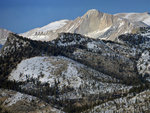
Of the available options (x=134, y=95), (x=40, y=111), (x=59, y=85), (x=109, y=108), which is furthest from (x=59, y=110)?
(x=59, y=85)

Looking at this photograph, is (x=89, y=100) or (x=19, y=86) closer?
(x=89, y=100)

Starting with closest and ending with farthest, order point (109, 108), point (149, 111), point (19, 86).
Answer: point (149, 111) → point (109, 108) → point (19, 86)

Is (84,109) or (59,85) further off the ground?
(59,85)

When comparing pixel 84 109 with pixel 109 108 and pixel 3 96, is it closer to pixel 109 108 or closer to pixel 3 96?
pixel 109 108

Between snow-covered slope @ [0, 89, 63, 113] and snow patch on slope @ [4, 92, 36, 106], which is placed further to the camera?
snow patch on slope @ [4, 92, 36, 106]

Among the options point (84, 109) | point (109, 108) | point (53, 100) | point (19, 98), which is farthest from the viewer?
point (53, 100)

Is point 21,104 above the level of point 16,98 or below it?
below

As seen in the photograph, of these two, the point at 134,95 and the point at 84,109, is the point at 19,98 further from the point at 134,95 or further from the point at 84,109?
the point at 134,95

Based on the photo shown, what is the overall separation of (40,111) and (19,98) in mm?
16943

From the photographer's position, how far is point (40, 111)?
151 m

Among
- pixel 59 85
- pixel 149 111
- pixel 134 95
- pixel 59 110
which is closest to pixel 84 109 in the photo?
pixel 59 110

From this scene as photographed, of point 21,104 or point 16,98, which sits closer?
point 21,104

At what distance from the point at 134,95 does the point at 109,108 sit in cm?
1710

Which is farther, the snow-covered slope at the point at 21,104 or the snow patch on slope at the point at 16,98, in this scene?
the snow patch on slope at the point at 16,98
